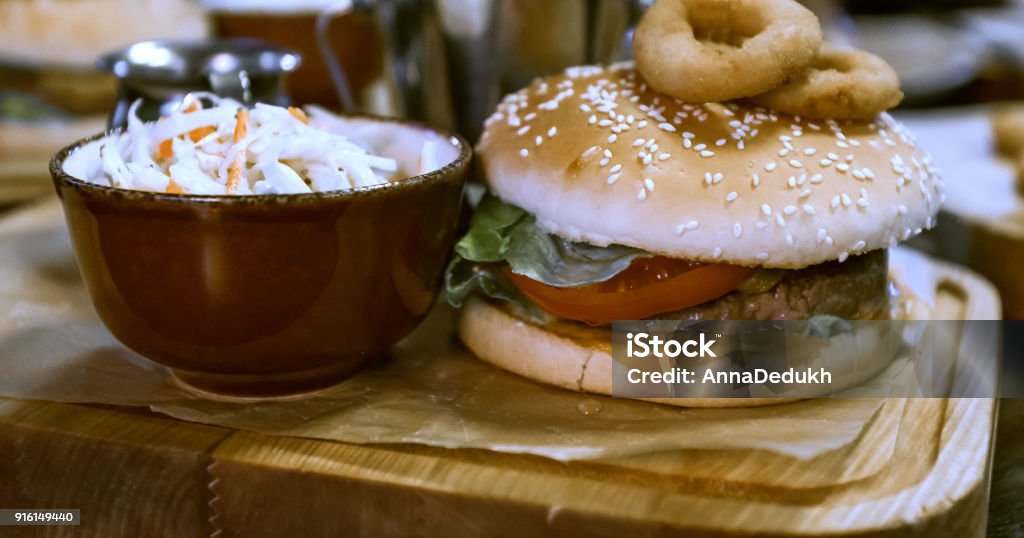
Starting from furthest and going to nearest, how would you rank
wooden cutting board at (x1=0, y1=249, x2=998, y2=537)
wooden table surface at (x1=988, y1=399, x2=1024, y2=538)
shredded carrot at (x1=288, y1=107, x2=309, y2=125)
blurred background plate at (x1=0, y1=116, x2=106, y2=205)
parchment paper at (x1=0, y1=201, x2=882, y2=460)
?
blurred background plate at (x1=0, y1=116, x2=106, y2=205) < shredded carrot at (x1=288, y1=107, x2=309, y2=125) < wooden table surface at (x1=988, y1=399, x2=1024, y2=538) < parchment paper at (x1=0, y1=201, x2=882, y2=460) < wooden cutting board at (x1=0, y1=249, x2=998, y2=537)

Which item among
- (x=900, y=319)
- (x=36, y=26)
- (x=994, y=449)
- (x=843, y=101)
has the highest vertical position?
(x=843, y=101)

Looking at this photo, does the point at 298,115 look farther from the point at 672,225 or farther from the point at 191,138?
the point at 672,225

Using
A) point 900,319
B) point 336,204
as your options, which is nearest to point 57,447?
point 336,204

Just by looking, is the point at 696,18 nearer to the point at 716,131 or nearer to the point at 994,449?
the point at 716,131

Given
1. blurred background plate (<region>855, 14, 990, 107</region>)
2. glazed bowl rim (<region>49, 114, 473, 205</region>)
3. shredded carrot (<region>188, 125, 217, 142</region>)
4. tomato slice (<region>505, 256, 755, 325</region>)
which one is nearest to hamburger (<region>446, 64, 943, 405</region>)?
tomato slice (<region>505, 256, 755, 325</region>)

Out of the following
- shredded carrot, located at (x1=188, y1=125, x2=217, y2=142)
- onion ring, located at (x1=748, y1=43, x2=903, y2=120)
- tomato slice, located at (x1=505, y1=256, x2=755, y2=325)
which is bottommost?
tomato slice, located at (x1=505, y1=256, x2=755, y2=325)

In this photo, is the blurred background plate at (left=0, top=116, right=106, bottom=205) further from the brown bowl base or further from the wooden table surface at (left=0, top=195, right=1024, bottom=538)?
the wooden table surface at (left=0, top=195, right=1024, bottom=538)
